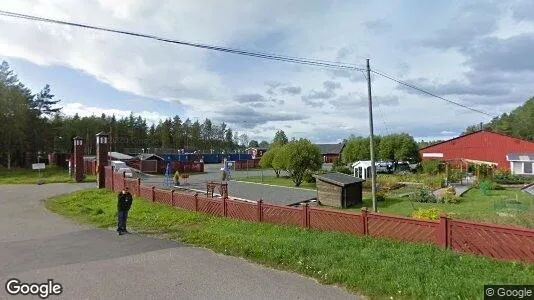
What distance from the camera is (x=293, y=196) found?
91.0 ft

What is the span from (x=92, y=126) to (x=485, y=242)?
344ft

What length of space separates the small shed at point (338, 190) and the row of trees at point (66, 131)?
4600 cm

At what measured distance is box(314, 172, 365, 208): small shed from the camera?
76.1ft

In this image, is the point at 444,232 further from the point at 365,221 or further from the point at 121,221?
the point at 121,221

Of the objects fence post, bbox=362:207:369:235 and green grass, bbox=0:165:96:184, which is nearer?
fence post, bbox=362:207:369:235

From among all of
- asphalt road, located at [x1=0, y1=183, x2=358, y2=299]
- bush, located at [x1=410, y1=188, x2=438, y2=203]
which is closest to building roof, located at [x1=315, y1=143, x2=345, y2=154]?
bush, located at [x1=410, y1=188, x2=438, y2=203]

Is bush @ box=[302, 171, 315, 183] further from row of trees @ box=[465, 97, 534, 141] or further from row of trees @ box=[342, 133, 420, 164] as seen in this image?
row of trees @ box=[465, 97, 534, 141]

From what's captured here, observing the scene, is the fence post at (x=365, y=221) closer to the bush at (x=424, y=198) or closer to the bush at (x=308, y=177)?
the bush at (x=424, y=198)

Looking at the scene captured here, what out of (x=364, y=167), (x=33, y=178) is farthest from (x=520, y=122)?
(x=33, y=178)

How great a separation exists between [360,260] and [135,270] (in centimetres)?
486

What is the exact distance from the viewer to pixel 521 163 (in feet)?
156

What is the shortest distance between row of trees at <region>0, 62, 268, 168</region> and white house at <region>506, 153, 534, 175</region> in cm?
6300

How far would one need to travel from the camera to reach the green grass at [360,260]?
22.7 ft

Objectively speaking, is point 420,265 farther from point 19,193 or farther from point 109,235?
point 19,193
